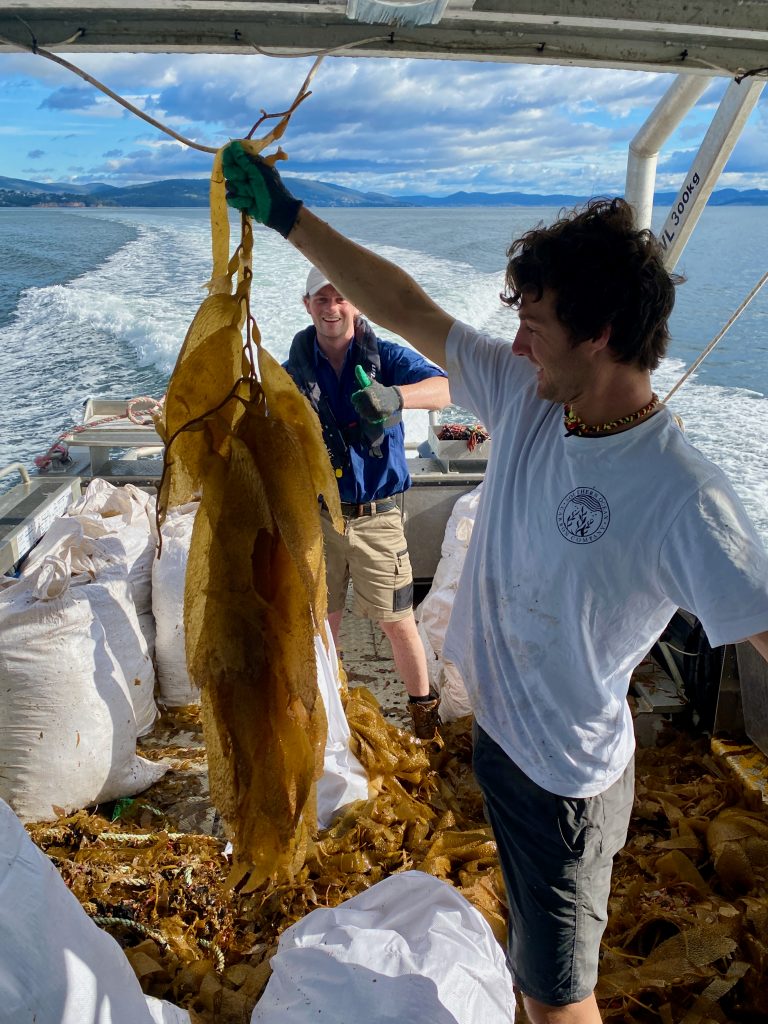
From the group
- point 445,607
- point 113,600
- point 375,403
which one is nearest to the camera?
point 375,403

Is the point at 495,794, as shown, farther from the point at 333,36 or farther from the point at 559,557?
the point at 333,36

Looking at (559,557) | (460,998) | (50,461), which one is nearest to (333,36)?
(559,557)

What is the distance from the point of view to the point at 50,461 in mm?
4465

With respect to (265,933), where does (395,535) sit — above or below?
above

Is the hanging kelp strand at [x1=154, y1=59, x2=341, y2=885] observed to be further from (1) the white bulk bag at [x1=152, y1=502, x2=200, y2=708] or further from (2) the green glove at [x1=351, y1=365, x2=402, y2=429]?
(1) the white bulk bag at [x1=152, y1=502, x2=200, y2=708]

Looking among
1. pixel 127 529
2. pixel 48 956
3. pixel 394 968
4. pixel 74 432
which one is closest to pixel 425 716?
pixel 127 529

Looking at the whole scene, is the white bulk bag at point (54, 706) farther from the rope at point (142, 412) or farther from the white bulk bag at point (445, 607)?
the rope at point (142, 412)

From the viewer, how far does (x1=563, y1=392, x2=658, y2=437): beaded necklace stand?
1.50m

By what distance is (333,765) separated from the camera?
2.65 meters

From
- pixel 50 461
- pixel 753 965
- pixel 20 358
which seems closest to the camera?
pixel 753 965

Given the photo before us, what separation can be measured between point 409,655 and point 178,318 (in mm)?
8003

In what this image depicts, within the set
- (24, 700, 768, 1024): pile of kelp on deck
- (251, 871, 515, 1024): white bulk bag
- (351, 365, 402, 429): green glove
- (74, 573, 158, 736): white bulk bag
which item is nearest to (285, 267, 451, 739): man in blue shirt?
(351, 365, 402, 429): green glove

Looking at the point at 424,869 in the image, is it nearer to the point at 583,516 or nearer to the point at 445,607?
the point at 445,607

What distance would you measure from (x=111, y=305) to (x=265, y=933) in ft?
32.3
